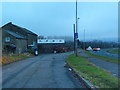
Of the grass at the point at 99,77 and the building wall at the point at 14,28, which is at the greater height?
the building wall at the point at 14,28

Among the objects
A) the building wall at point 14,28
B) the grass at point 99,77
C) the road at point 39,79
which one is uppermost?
the building wall at point 14,28

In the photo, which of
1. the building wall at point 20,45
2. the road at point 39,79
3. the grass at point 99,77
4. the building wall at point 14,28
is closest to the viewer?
the grass at point 99,77

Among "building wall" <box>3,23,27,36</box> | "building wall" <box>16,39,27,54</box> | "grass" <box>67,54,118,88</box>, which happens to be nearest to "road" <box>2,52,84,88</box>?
"grass" <box>67,54,118,88</box>

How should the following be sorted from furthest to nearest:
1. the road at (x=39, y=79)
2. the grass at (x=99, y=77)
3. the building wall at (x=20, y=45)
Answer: the building wall at (x=20, y=45) < the road at (x=39, y=79) < the grass at (x=99, y=77)

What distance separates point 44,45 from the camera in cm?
6222

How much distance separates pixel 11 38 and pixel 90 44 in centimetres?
5220

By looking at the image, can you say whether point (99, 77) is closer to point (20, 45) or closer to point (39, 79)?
point (39, 79)

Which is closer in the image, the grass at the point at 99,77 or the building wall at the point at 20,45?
the grass at the point at 99,77

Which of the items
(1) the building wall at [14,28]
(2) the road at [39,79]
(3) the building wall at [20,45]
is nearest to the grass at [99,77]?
(2) the road at [39,79]

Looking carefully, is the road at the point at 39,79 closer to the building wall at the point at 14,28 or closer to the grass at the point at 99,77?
the grass at the point at 99,77

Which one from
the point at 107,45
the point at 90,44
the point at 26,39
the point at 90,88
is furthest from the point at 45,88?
the point at 107,45

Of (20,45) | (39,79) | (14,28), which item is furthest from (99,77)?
(14,28)

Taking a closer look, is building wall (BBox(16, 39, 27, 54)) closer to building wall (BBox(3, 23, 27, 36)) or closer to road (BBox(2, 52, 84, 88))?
building wall (BBox(3, 23, 27, 36))

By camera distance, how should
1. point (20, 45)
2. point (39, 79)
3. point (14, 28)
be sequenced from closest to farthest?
point (39, 79), point (20, 45), point (14, 28)
